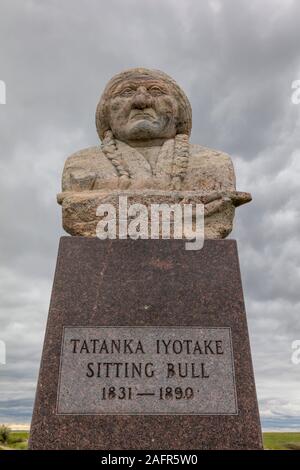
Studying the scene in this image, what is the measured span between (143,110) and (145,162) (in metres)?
Result: 0.79

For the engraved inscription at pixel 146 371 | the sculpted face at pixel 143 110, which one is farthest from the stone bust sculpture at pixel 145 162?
the engraved inscription at pixel 146 371

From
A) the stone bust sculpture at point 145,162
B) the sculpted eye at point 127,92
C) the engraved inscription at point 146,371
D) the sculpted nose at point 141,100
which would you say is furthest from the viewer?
the sculpted eye at point 127,92

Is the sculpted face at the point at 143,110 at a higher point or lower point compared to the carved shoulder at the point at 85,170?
higher

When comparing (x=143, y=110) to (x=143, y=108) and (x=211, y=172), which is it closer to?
(x=143, y=108)

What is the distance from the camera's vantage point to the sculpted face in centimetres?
635

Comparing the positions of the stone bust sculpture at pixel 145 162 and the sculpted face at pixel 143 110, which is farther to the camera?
the sculpted face at pixel 143 110

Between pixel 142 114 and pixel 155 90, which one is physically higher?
pixel 155 90

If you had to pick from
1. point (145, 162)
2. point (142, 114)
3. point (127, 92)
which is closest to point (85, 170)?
point (145, 162)

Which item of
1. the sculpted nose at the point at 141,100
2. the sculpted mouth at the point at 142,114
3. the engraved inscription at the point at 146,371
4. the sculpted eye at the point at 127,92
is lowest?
the engraved inscription at the point at 146,371

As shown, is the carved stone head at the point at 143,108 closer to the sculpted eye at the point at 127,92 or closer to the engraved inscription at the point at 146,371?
the sculpted eye at the point at 127,92

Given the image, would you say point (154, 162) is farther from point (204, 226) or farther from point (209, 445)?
point (209, 445)

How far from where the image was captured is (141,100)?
20.8ft

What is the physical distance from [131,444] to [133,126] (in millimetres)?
4051

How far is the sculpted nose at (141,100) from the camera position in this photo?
6.34 metres
